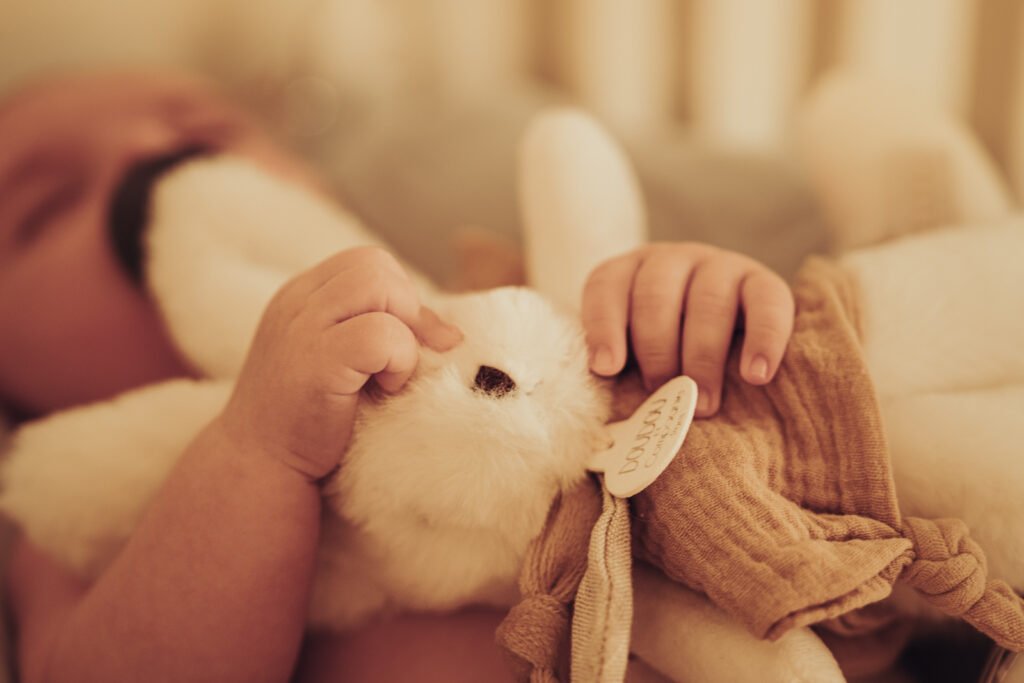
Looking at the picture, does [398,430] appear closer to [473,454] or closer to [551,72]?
[473,454]

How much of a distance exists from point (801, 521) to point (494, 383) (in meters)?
0.17

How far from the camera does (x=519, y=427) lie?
0.39m

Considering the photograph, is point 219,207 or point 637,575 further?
point 219,207

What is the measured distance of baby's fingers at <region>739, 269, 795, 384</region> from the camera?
0.43m

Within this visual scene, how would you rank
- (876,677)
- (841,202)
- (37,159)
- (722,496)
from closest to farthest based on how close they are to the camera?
(722,496) < (876,677) < (841,202) < (37,159)

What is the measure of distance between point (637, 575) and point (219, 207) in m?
0.50

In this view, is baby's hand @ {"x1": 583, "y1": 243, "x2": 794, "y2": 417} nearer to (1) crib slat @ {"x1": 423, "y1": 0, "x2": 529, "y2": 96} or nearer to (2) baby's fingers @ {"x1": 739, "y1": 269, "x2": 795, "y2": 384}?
(2) baby's fingers @ {"x1": 739, "y1": 269, "x2": 795, "y2": 384}

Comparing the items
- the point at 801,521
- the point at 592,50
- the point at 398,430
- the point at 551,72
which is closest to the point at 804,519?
the point at 801,521

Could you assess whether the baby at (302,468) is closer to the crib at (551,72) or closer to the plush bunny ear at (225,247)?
the plush bunny ear at (225,247)

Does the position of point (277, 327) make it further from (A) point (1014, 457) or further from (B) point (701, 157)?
(B) point (701, 157)

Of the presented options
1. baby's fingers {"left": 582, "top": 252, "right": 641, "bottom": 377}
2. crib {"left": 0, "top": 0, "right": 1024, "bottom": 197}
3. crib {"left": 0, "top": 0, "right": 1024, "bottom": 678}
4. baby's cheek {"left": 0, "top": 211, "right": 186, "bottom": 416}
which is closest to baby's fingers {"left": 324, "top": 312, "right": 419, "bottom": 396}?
baby's fingers {"left": 582, "top": 252, "right": 641, "bottom": 377}

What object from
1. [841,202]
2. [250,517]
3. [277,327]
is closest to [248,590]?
→ [250,517]

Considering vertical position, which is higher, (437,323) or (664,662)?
(437,323)

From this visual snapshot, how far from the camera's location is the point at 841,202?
0.69m
